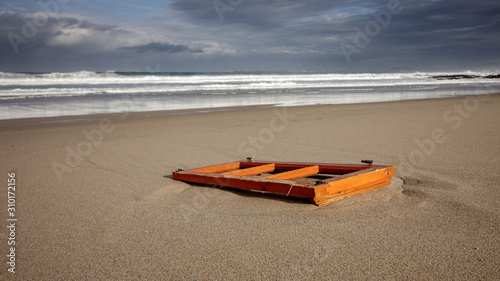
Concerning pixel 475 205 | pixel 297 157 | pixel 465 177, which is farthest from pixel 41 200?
pixel 465 177

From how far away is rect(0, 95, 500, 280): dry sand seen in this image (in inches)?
79.6

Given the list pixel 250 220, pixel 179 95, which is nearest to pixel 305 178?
pixel 250 220

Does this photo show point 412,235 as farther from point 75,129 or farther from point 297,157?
point 75,129

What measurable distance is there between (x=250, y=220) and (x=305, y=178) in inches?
52.4

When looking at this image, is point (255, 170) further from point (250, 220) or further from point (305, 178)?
point (250, 220)

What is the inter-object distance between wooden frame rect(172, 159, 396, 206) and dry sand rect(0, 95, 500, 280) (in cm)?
9

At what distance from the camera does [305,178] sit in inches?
153

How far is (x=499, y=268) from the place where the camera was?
6.19 ft

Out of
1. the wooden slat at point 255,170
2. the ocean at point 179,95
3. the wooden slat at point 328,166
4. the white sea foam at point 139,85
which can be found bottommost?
the wooden slat at point 255,170

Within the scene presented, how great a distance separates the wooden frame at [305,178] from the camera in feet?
9.62

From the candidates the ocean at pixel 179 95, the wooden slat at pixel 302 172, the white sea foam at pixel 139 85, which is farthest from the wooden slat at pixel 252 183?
the white sea foam at pixel 139 85

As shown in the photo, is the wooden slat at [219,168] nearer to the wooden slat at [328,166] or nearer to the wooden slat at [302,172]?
the wooden slat at [328,166]

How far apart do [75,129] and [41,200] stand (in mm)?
5590

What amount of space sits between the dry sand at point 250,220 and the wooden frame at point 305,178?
0.29 ft
